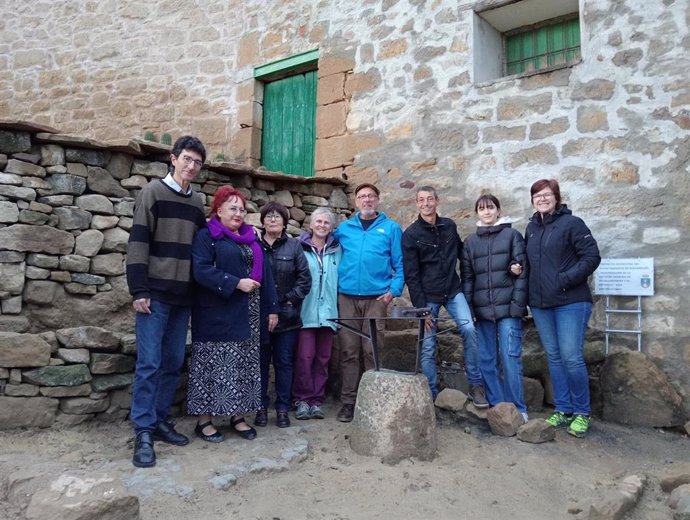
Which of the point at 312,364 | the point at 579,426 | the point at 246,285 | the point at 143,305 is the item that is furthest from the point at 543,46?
the point at 143,305

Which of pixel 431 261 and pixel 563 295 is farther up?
pixel 431 261

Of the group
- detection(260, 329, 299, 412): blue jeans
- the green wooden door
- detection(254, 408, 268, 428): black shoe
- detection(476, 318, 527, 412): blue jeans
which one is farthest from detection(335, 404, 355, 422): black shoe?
the green wooden door

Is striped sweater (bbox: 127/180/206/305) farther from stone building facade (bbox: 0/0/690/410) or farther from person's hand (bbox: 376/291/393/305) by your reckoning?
stone building facade (bbox: 0/0/690/410)

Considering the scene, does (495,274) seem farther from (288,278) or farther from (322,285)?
(288,278)

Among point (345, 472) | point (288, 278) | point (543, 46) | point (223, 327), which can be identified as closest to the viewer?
point (345, 472)

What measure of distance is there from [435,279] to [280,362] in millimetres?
1181

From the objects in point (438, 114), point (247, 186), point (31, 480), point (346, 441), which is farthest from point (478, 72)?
point (31, 480)

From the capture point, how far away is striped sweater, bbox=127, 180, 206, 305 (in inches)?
119

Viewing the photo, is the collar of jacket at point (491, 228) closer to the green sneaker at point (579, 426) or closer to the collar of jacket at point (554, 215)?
the collar of jacket at point (554, 215)

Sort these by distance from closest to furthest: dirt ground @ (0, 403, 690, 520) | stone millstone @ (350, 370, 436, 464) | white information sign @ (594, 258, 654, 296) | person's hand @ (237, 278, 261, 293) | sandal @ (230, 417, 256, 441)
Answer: dirt ground @ (0, 403, 690, 520) → stone millstone @ (350, 370, 436, 464) → person's hand @ (237, 278, 261, 293) → sandal @ (230, 417, 256, 441) → white information sign @ (594, 258, 654, 296)

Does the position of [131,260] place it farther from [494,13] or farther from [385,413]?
[494,13]

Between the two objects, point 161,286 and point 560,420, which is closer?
point 161,286

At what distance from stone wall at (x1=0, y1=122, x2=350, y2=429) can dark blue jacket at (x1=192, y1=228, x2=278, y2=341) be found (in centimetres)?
64

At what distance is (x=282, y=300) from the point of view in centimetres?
380
